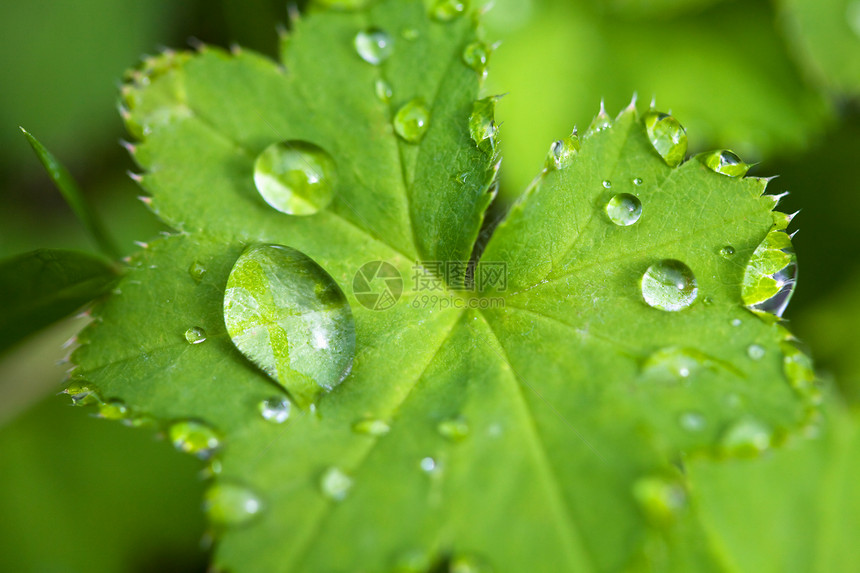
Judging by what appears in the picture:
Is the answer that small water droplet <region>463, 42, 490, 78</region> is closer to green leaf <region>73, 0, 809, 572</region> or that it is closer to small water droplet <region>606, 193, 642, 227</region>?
green leaf <region>73, 0, 809, 572</region>

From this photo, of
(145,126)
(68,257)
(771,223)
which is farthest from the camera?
(145,126)

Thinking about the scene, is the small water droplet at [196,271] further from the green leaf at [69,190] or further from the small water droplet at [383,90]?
the small water droplet at [383,90]

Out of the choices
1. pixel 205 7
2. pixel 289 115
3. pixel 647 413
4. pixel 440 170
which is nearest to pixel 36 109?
pixel 205 7

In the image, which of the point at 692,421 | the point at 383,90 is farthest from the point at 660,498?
the point at 383,90

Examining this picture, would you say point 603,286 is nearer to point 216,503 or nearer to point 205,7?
point 216,503

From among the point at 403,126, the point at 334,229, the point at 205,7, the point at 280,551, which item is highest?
the point at 205,7

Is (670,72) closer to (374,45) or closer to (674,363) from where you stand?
(374,45)
